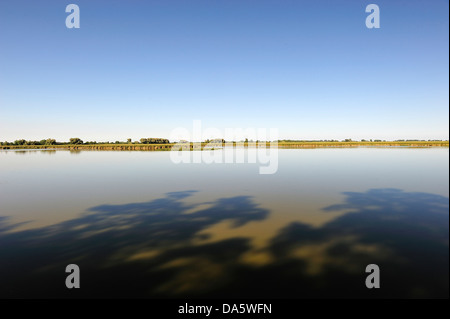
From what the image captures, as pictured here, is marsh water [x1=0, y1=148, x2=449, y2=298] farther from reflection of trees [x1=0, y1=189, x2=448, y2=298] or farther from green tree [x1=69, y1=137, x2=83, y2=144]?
green tree [x1=69, y1=137, x2=83, y2=144]

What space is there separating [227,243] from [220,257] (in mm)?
1030

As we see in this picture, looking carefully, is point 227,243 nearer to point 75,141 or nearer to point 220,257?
point 220,257

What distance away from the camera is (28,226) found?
397 inches

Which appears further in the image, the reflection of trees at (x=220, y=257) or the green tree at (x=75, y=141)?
the green tree at (x=75, y=141)

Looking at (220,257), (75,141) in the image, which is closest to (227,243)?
(220,257)

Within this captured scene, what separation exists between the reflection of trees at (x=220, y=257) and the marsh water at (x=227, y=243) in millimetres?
35

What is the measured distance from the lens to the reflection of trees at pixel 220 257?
228 inches

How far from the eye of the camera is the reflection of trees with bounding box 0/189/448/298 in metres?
5.80

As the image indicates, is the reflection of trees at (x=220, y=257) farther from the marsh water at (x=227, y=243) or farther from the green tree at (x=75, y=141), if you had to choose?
the green tree at (x=75, y=141)

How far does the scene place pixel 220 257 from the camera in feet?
23.7

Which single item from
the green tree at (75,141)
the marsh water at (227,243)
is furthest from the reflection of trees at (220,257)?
the green tree at (75,141)
